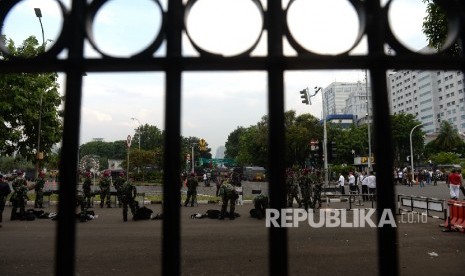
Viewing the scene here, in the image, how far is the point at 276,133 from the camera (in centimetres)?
185

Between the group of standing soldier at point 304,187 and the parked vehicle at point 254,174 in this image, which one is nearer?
the group of standing soldier at point 304,187

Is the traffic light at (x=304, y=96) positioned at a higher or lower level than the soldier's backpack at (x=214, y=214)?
higher

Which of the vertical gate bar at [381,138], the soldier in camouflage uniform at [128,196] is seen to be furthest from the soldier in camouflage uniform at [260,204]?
the vertical gate bar at [381,138]

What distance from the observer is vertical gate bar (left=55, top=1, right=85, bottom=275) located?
1.81 meters

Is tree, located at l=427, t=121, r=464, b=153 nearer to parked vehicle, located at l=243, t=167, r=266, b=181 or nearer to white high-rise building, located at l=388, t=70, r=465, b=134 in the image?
white high-rise building, located at l=388, t=70, r=465, b=134

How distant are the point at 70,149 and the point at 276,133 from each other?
38.7 inches

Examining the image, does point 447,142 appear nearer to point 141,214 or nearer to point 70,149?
point 141,214

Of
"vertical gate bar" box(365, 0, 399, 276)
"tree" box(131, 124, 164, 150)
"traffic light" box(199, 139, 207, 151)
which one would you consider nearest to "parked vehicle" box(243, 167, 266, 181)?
"traffic light" box(199, 139, 207, 151)

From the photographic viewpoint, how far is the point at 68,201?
1833mm

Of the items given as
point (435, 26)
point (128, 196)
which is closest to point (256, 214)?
point (128, 196)

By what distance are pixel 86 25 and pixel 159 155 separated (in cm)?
4973

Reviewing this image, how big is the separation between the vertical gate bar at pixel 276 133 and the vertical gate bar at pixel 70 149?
92 cm

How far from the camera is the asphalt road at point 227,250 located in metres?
6.00

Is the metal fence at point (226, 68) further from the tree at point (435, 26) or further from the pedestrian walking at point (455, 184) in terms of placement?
the pedestrian walking at point (455, 184)
